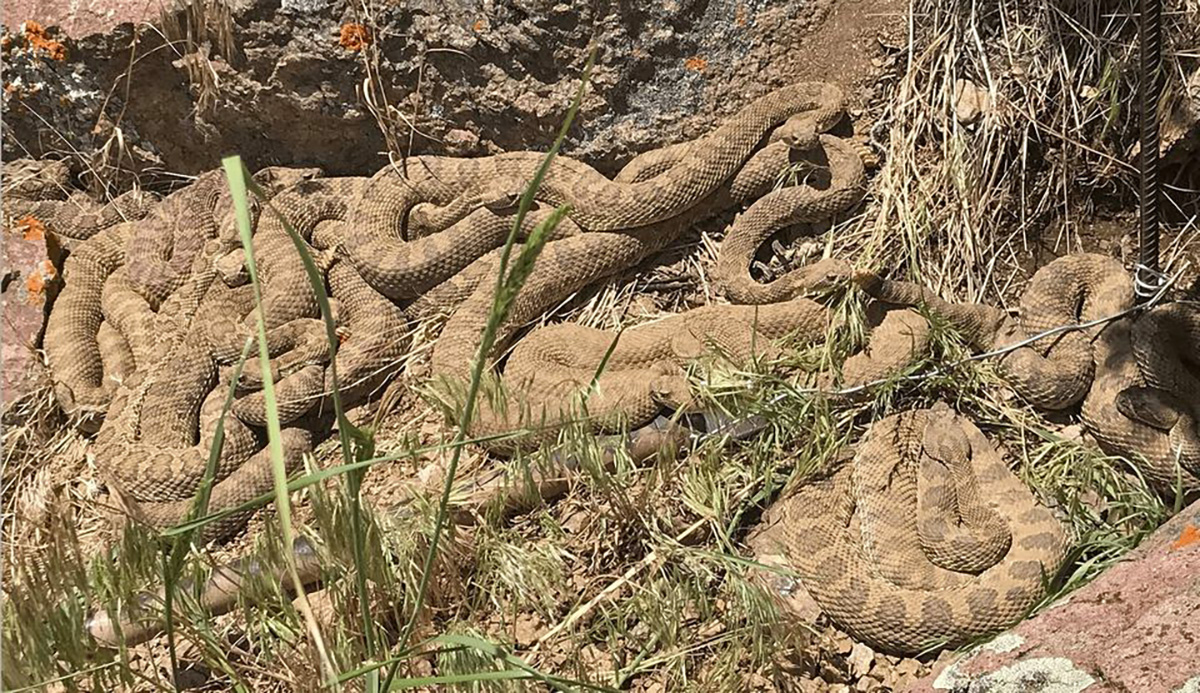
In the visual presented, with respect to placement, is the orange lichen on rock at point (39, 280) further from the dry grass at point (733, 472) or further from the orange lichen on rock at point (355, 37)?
the orange lichen on rock at point (355, 37)

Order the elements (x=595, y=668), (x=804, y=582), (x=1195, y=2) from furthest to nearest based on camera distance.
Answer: (x=1195, y=2)
(x=804, y=582)
(x=595, y=668)

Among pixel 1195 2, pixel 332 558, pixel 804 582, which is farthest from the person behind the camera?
pixel 1195 2

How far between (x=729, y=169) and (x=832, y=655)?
8.28 ft

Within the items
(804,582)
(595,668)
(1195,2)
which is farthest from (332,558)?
(1195,2)

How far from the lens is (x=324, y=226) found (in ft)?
20.6

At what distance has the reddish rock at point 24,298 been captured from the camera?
20.0ft

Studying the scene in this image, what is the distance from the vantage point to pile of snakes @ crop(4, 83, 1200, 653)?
16.0 ft

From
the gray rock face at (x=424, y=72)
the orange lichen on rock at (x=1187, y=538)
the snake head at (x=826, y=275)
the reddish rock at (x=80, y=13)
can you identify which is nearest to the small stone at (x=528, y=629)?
the snake head at (x=826, y=275)

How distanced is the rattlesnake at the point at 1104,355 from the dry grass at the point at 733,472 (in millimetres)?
138

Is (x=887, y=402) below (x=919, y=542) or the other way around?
the other way around

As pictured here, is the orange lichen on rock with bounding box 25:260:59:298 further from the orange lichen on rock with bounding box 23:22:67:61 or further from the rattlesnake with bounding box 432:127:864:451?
the rattlesnake with bounding box 432:127:864:451

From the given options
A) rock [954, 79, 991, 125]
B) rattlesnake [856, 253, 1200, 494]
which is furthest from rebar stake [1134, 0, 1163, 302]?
rock [954, 79, 991, 125]

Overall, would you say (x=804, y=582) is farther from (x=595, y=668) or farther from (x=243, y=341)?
(x=243, y=341)

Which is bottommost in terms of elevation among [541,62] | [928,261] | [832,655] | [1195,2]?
[832,655]
